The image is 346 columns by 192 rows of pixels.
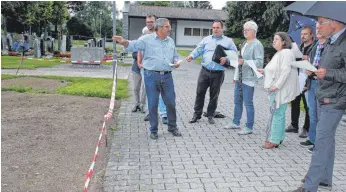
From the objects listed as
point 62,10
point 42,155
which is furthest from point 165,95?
point 62,10

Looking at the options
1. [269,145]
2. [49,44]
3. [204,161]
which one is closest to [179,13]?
[49,44]

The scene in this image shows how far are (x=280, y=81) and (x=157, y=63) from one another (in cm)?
196

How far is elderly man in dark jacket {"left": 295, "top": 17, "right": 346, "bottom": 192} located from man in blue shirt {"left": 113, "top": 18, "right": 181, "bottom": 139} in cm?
267

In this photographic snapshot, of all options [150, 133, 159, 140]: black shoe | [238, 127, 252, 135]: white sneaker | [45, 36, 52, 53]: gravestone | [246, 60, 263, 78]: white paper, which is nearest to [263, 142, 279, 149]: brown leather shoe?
→ [238, 127, 252, 135]: white sneaker

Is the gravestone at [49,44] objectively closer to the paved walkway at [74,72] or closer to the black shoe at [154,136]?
the paved walkway at [74,72]

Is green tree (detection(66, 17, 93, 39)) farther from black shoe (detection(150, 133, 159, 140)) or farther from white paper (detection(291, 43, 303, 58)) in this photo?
white paper (detection(291, 43, 303, 58))

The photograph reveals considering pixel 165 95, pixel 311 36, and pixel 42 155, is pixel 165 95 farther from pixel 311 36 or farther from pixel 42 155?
pixel 311 36

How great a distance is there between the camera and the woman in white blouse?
5.30 m

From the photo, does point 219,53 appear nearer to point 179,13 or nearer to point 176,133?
point 176,133

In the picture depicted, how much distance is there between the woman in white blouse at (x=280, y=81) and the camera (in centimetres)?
530

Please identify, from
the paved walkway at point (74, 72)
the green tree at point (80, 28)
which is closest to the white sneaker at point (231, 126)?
the paved walkway at point (74, 72)

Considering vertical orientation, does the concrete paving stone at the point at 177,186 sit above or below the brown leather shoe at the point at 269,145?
below

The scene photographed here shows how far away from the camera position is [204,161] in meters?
5.07

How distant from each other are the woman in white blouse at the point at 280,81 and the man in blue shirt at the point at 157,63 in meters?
1.56
